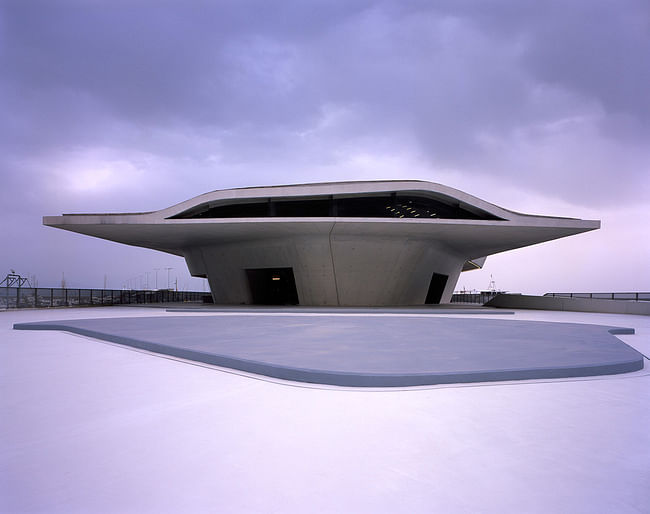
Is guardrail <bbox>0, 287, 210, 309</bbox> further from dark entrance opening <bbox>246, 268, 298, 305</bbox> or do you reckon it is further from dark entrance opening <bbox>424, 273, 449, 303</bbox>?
dark entrance opening <bbox>424, 273, 449, 303</bbox>

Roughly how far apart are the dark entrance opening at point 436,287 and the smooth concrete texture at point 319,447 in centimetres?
2870

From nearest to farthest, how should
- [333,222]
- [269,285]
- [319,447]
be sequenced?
[319,447] < [333,222] < [269,285]

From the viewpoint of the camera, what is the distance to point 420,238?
82.4 feet

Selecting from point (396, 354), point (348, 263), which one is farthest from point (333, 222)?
point (396, 354)

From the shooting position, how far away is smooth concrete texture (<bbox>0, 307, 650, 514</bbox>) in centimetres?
230

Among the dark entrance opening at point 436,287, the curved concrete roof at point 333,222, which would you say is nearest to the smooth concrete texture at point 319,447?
the curved concrete roof at point 333,222

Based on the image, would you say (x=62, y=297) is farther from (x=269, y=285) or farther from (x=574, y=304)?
(x=574, y=304)

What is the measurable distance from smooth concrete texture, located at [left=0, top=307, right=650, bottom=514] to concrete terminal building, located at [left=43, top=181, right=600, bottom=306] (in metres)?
17.3

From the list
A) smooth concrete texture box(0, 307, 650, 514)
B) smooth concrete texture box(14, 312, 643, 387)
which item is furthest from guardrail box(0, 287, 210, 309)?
smooth concrete texture box(0, 307, 650, 514)

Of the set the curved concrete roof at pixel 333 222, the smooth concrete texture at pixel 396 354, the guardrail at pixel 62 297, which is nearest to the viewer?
the smooth concrete texture at pixel 396 354

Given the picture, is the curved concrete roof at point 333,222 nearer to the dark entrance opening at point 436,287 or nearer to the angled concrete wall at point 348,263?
the angled concrete wall at point 348,263

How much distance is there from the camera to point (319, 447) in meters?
3.00

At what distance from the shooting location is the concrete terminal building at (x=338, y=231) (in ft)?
73.7

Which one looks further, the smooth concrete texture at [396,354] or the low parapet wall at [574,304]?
the low parapet wall at [574,304]
